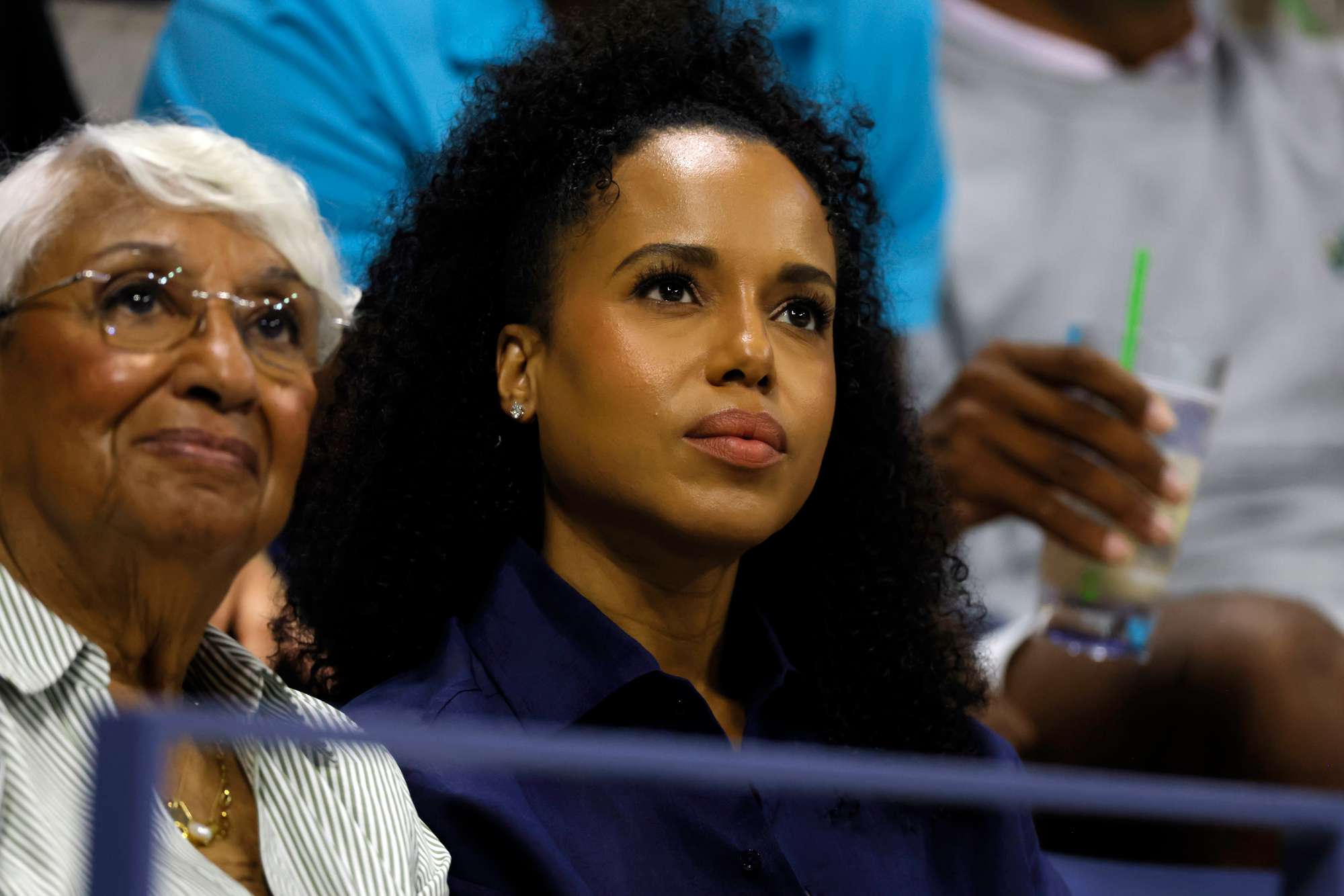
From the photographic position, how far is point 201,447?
1.00 metres

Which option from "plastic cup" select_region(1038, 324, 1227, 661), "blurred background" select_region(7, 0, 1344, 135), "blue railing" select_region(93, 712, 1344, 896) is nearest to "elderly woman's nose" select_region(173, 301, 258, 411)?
"blue railing" select_region(93, 712, 1344, 896)

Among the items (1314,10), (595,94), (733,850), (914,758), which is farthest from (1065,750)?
(1314,10)

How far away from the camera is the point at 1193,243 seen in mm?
2256

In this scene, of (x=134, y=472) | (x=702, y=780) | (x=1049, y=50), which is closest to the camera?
(x=702, y=780)

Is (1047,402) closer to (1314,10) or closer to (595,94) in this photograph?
(595,94)

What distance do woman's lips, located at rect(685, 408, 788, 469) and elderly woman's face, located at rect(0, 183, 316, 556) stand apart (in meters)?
0.24

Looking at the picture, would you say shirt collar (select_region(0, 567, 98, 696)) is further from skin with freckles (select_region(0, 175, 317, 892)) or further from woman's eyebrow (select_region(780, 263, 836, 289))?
woman's eyebrow (select_region(780, 263, 836, 289))

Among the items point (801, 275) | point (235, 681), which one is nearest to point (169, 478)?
point (235, 681)

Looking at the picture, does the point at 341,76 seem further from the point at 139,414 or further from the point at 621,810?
the point at 621,810

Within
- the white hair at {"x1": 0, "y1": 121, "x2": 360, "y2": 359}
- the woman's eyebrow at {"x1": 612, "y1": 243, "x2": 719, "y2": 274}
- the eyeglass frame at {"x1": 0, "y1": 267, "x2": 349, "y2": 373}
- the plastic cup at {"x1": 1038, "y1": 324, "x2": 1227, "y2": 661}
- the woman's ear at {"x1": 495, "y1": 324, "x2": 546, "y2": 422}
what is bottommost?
the plastic cup at {"x1": 1038, "y1": 324, "x2": 1227, "y2": 661}

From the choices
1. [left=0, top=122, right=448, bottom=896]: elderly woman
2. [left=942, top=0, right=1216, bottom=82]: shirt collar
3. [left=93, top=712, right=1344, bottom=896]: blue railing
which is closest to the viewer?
[left=93, top=712, right=1344, bottom=896]: blue railing

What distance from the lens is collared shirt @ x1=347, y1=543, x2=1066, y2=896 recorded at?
951 millimetres

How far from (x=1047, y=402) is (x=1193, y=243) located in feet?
2.58

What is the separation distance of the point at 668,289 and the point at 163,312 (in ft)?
0.94
